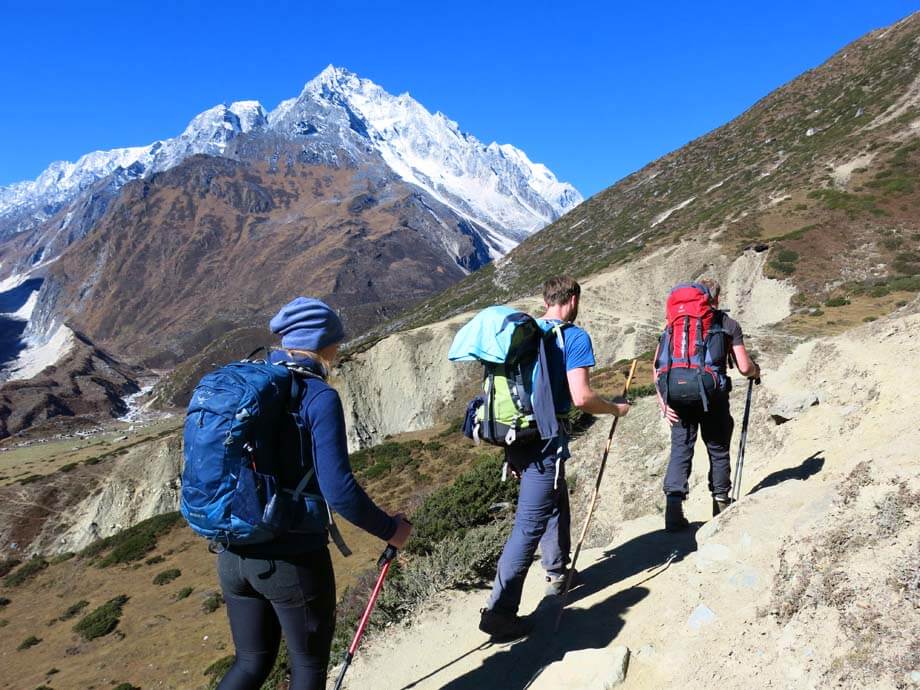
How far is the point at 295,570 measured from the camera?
300cm

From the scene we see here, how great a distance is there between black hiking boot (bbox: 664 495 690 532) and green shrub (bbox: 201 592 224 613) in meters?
14.3

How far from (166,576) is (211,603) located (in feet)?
15.3

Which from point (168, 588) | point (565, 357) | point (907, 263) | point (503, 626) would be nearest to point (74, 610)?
point (168, 588)

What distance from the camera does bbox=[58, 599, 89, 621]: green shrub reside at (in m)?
19.5

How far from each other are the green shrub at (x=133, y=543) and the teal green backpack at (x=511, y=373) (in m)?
24.0

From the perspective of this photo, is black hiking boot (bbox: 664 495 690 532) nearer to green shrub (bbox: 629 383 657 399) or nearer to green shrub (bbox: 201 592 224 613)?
green shrub (bbox: 629 383 657 399)

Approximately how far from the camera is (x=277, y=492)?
284cm

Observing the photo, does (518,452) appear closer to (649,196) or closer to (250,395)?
(250,395)

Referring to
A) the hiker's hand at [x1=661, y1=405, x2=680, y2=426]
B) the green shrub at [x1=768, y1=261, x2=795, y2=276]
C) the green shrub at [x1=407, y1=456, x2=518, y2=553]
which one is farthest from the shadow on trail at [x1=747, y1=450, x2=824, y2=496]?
the green shrub at [x1=768, y1=261, x2=795, y2=276]

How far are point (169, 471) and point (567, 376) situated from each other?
116ft

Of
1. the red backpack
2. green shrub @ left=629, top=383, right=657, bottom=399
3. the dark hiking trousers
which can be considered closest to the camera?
the red backpack

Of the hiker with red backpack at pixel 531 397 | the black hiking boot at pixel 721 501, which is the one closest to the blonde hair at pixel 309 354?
the hiker with red backpack at pixel 531 397

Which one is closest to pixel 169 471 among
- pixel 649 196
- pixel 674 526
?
pixel 674 526

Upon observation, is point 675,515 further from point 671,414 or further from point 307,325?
point 307,325
